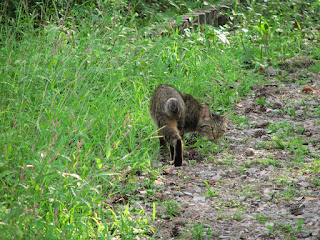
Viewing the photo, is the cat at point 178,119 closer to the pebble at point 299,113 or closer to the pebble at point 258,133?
the pebble at point 258,133

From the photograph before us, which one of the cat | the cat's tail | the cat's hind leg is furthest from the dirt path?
the cat's tail

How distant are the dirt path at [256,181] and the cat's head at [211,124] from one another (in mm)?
202

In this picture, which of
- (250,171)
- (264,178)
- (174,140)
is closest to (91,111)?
(174,140)

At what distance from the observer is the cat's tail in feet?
16.7

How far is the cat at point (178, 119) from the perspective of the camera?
5.02 m

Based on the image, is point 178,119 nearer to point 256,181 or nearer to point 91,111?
point 91,111

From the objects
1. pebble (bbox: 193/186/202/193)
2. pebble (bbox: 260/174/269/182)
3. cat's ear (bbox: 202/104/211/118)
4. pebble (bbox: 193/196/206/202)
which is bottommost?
pebble (bbox: 193/186/202/193)

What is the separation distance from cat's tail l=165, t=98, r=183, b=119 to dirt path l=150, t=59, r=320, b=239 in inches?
22.1

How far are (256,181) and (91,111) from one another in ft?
6.48

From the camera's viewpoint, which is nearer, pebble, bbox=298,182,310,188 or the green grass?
the green grass

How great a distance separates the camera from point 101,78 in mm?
5992

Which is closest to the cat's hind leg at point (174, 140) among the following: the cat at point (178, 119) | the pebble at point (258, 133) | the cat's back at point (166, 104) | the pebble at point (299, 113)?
the cat at point (178, 119)

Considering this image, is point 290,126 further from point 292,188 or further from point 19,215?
point 19,215

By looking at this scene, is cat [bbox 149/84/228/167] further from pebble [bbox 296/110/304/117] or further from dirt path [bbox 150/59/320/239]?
pebble [bbox 296/110/304/117]
